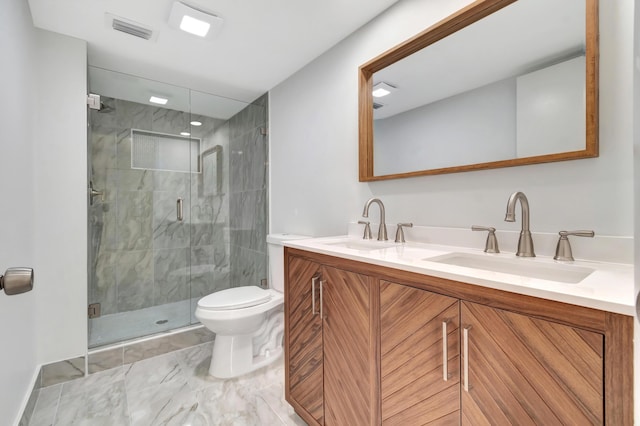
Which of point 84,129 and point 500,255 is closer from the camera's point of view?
point 500,255

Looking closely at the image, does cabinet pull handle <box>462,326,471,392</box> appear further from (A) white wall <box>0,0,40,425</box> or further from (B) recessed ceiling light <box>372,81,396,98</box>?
(A) white wall <box>0,0,40,425</box>

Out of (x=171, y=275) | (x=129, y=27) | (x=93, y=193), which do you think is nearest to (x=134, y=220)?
(x=93, y=193)

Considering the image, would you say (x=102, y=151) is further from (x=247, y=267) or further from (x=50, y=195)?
(x=247, y=267)

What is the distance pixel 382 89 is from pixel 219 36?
115cm

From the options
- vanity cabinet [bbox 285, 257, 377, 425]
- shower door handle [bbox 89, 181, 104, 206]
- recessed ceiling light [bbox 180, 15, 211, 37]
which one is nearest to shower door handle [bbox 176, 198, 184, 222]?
shower door handle [bbox 89, 181, 104, 206]

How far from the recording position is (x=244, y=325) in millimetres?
1898

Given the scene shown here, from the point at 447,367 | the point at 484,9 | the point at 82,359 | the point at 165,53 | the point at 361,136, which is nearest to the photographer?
the point at 447,367

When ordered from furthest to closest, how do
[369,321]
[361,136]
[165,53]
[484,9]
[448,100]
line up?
[165,53] → [361,136] → [448,100] → [484,9] → [369,321]

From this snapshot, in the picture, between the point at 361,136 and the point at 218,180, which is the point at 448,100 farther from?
the point at 218,180

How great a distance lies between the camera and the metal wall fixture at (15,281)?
70cm

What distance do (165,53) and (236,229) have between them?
1.67 metres

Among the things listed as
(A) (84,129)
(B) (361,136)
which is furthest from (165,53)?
(B) (361,136)

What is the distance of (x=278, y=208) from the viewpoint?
270 cm

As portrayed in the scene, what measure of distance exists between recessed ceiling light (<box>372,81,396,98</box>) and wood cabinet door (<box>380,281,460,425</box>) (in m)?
1.15
